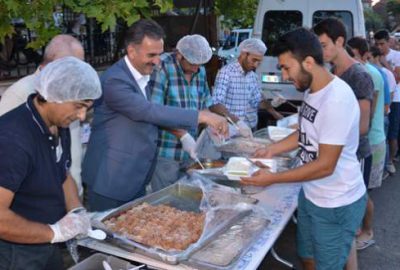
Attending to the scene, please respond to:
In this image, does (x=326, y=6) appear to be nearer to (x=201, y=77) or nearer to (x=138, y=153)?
(x=201, y=77)

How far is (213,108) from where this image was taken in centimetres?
338

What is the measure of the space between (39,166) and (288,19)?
215 inches

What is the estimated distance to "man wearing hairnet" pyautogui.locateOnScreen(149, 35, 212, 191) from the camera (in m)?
2.79

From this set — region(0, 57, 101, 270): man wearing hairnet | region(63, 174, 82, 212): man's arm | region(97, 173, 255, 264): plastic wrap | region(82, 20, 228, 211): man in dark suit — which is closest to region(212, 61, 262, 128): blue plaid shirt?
region(97, 173, 255, 264): plastic wrap

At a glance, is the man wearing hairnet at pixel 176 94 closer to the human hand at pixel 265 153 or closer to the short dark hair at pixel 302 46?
the human hand at pixel 265 153

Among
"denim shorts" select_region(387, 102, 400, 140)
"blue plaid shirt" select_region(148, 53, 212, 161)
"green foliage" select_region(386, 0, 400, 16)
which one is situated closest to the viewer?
"blue plaid shirt" select_region(148, 53, 212, 161)

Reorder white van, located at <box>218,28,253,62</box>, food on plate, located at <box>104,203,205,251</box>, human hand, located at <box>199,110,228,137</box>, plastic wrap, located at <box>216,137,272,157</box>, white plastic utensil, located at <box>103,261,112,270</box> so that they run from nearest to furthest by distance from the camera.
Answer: white plastic utensil, located at <box>103,261,112,270</box>, food on plate, located at <box>104,203,205,251</box>, human hand, located at <box>199,110,228,137</box>, plastic wrap, located at <box>216,137,272,157</box>, white van, located at <box>218,28,253,62</box>

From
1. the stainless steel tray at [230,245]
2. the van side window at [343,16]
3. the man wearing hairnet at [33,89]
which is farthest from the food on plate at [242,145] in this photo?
the van side window at [343,16]

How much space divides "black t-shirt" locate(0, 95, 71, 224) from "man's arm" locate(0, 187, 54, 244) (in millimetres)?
37

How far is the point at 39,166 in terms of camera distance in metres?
1.54

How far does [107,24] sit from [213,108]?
3.74 ft

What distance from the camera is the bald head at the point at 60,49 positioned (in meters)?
2.36

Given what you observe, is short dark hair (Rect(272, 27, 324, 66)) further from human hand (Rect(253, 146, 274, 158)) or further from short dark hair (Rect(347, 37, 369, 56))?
short dark hair (Rect(347, 37, 369, 56))

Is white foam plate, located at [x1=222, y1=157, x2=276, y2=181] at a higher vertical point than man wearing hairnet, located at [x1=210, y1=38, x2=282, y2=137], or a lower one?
lower
